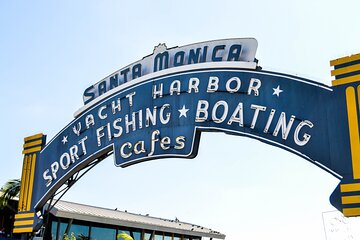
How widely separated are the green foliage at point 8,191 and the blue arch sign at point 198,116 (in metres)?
9.10

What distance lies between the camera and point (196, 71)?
13.1 metres

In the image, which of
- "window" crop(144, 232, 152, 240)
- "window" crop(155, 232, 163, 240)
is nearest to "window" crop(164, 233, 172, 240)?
"window" crop(155, 232, 163, 240)

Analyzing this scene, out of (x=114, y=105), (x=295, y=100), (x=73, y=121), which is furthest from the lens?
(x=73, y=121)

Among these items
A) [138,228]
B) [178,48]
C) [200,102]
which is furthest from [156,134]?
[138,228]

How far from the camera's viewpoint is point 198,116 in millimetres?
12781

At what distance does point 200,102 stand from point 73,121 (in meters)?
4.87

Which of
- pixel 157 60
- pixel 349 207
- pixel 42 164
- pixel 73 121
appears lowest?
pixel 349 207

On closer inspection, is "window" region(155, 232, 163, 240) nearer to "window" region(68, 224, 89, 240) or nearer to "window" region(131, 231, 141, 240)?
"window" region(131, 231, 141, 240)

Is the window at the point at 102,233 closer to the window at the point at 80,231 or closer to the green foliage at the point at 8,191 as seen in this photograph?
the window at the point at 80,231

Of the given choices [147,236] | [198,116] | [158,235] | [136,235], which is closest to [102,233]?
[136,235]

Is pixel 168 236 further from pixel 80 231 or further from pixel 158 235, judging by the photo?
pixel 80 231

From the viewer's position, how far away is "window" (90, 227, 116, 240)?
24719mm

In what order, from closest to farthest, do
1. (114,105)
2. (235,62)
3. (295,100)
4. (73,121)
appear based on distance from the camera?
(295,100), (235,62), (114,105), (73,121)

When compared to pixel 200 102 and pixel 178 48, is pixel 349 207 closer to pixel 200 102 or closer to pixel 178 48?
pixel 200 102
